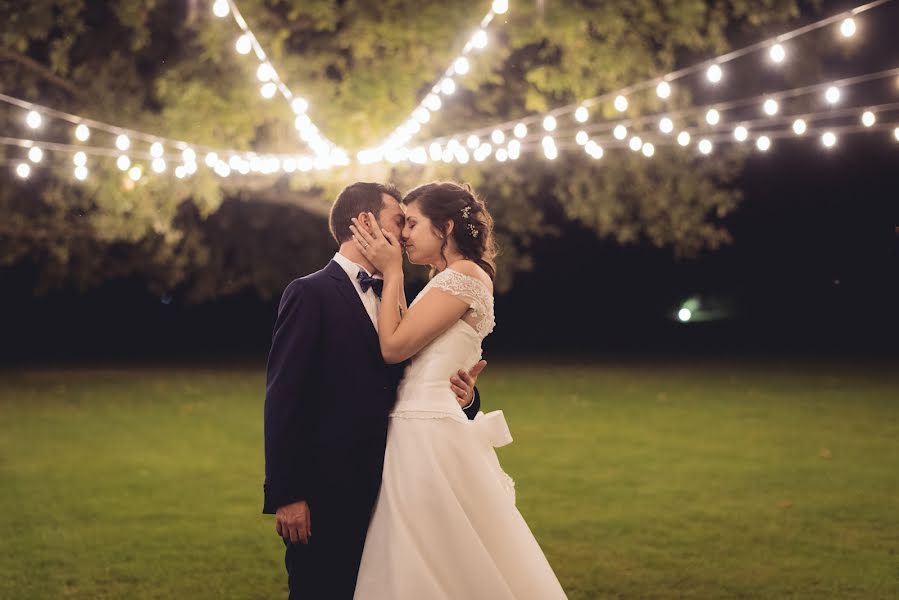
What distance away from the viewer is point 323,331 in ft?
10.6

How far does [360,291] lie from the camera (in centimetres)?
336

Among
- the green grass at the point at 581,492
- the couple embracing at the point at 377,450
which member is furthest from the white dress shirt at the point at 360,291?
the green grass at the point at 581,492

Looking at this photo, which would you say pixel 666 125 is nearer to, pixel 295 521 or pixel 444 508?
pixel 444 508

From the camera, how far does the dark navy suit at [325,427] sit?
317cm

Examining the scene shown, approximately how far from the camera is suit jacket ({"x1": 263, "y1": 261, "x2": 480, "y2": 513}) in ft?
10.4

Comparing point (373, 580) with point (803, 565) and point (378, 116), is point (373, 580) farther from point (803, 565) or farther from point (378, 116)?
point (378, 116)

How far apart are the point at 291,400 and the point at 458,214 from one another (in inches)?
Answer: 33.8

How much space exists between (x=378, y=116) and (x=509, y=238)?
4.12m

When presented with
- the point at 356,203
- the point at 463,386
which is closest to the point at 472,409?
the point at 463,386

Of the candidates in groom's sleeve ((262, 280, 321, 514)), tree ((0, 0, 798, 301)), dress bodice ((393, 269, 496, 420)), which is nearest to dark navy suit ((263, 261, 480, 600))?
groom's sleeve ((262, 280, 321, 514))

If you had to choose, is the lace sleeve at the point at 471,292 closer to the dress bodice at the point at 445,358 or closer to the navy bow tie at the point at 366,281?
the dress bodice at the point at 445,358

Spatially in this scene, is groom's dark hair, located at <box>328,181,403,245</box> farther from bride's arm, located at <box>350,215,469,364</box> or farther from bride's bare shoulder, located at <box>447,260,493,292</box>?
bride's bare shoulder, located at <box>447,260,493,292</box>

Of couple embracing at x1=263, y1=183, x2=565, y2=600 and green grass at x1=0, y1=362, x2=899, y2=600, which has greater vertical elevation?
couple embracing at x1=263, y1=183, x2=565, y2=600

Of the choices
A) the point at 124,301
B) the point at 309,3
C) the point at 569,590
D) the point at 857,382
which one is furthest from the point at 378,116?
the point at 124,301
